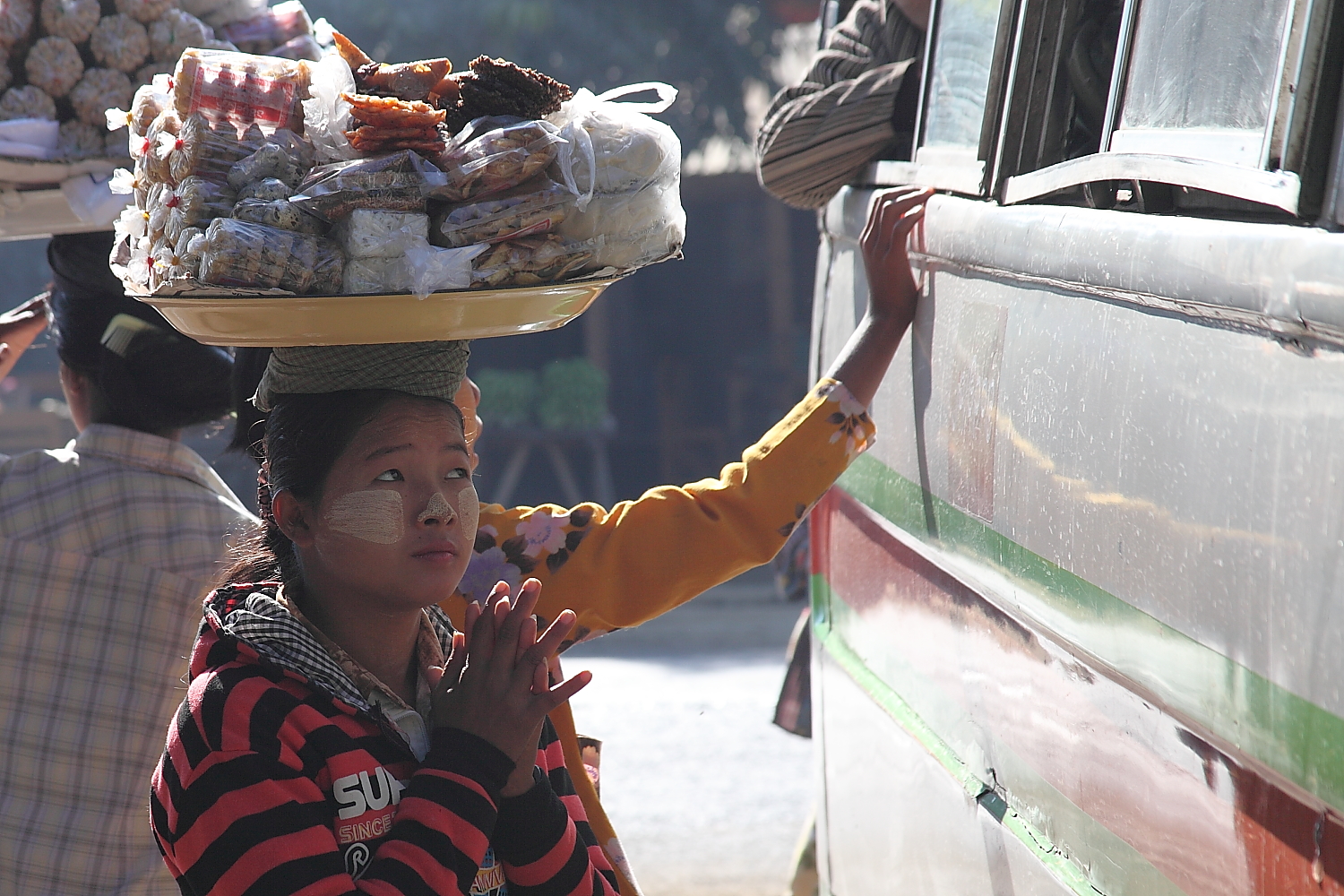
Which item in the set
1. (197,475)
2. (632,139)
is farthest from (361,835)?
(197,475)

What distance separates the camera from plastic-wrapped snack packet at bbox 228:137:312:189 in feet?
4.60

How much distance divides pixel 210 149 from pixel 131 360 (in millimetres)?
952

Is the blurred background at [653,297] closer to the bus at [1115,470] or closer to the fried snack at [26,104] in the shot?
the fried snack at [26,104]

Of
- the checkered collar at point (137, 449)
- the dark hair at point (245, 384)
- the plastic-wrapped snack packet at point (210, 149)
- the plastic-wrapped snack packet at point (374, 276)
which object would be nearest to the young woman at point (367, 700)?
the plastic-wrapped snack packet at point (374, 276)

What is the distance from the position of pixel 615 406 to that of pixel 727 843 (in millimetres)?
6002

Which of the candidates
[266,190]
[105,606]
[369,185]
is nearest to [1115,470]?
[369,185]

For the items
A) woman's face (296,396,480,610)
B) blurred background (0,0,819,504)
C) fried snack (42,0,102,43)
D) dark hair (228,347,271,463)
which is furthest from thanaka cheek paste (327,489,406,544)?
blurred background (0,0,819,504)

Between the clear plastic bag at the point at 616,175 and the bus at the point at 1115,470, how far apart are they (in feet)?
1.59

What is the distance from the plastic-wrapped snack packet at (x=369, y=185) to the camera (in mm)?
1366

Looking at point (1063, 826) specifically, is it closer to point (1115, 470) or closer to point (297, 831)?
point (1115, 470)

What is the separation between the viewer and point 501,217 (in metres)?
1.40

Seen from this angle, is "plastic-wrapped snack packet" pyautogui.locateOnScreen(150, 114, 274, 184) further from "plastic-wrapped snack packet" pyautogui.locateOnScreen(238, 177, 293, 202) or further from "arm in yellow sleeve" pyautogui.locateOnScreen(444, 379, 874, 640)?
"arm in yellow sleeve" pyautogui.locateOnScreen(444, 379, 874, 640)

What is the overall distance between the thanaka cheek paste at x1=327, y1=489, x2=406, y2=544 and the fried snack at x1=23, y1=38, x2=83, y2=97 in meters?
1.31

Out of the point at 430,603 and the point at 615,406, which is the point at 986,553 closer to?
the point at 430,603
